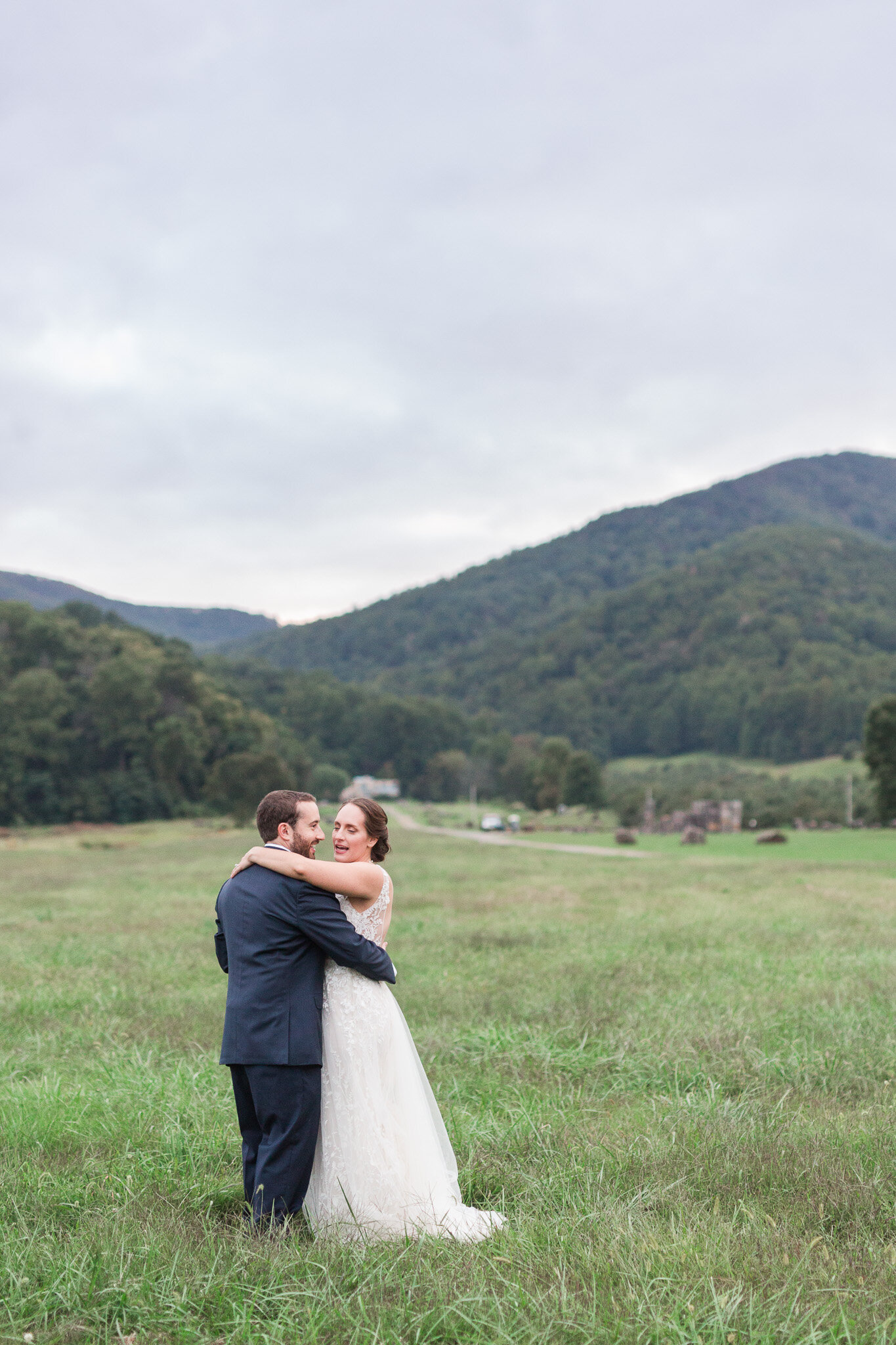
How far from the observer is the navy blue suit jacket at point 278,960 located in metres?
3.88

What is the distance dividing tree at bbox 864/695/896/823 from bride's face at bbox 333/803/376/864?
42.3 metres

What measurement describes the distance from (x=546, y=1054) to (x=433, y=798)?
125285 mm

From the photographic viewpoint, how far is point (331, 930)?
154 inches

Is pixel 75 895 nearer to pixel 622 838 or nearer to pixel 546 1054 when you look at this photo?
pixel 546 1054

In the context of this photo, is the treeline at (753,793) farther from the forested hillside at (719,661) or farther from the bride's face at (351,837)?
the bride's face at (351,837)

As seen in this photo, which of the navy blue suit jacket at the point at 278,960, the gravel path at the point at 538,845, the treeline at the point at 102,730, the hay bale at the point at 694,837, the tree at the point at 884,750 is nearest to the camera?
the navy blue suit jacket at the point at 278,960

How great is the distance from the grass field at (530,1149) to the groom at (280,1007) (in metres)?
0.29

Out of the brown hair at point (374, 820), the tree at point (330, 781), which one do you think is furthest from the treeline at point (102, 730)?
the brown hair at point (374, 820)

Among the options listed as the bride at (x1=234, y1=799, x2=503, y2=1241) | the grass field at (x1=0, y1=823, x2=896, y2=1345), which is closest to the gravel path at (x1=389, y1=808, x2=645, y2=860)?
the grass field at (x1=0, y1=823, x2=896, y2=1345)

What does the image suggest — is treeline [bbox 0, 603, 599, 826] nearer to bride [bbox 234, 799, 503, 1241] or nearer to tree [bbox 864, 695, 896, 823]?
tree [bbox 864, 695, 896, 823]

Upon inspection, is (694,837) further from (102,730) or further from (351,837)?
(102,730)

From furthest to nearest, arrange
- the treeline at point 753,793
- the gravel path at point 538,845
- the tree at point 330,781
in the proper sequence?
1. the tree at point 330,781
2. the treeline at point 753,793
3. the gravel path at point 538,845

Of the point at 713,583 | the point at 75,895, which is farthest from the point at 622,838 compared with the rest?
the point at 713,583

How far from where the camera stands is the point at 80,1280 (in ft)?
11.3
